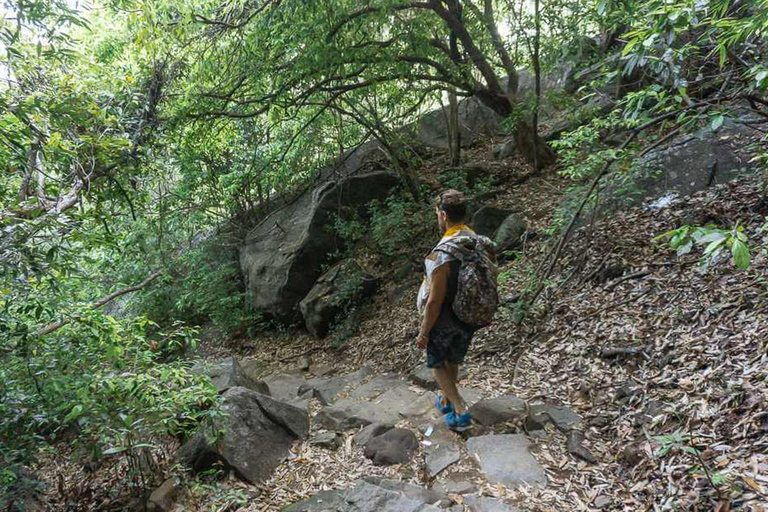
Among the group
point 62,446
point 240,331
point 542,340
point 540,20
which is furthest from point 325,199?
point 62,446

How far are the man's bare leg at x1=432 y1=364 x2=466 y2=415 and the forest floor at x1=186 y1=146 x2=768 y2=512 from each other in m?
0.43

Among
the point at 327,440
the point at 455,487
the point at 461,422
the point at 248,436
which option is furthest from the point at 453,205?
the point at 248,436

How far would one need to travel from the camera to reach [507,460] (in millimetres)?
3043

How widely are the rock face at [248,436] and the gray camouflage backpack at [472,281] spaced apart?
72.3 inches

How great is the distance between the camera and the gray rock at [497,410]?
3.58m

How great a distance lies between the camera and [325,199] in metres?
8.75

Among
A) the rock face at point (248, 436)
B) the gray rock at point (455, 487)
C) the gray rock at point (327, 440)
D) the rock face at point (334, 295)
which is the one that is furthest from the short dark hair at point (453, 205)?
the rock face at point (334, 295)

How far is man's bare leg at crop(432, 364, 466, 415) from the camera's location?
11.6 feet

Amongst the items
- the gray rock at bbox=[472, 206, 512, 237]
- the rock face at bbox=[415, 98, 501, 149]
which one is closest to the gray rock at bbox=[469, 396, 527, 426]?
the gray rock at bbox=[472, 206, 512, 237]

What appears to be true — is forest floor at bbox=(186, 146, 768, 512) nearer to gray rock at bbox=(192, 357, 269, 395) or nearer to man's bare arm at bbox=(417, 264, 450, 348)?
gray rock at bbox=(192, 357, 269, 395)

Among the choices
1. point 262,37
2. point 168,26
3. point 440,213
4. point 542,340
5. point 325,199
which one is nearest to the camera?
point 440,213

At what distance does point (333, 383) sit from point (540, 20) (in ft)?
19.7

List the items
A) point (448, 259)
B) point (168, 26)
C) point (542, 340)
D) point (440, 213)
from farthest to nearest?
point (168, 26)
point (542, 340)
point (440, 213)
point (448, 259)

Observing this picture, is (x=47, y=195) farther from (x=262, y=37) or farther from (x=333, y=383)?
(x=333, y=383)
